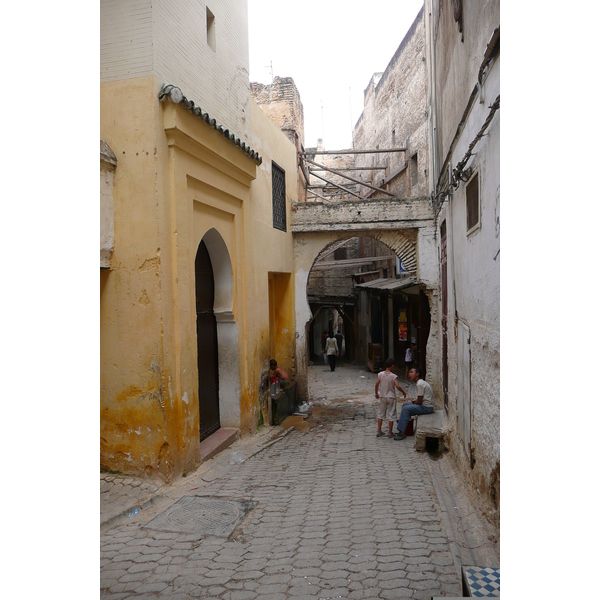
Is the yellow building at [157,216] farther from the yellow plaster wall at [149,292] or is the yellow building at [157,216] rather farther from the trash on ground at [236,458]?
the trash on ground at [236,458]

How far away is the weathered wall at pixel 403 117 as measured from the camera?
1347 cm

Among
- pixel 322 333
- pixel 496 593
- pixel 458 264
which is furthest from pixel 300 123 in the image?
pixel 496 593

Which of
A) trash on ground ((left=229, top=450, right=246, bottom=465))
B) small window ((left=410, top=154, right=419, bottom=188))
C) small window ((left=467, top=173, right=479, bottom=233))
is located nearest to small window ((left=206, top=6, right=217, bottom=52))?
small window ((left=467, top=173, right=479, bottom=233))

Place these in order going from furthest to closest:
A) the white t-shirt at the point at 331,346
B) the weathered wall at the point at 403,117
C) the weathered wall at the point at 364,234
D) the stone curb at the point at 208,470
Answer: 1. the white t-shirt at the point at 331,346
2. the weathered wall at the point at 403,117
3. the weathered wall at the point at 364,234
4. the stone curb at the point at 208,470

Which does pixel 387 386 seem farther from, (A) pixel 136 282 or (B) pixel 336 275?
(B) pixel 336 275

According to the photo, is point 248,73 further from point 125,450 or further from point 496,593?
point 496,593

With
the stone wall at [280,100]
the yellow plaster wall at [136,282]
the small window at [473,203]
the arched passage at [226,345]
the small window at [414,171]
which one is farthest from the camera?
the stone wall at [280,100]

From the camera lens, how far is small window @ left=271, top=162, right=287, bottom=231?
35.2 feet

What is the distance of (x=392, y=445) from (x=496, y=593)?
5837 mm

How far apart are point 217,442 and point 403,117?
11.8 meters

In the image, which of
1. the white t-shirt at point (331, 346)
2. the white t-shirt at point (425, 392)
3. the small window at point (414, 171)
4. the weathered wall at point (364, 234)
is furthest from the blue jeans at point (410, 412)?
the white t-shirt at point (331, 346)

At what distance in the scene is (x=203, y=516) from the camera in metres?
4.95

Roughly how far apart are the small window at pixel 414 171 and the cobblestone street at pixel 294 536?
29.7 feet

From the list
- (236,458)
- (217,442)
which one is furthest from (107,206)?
(236,458)
